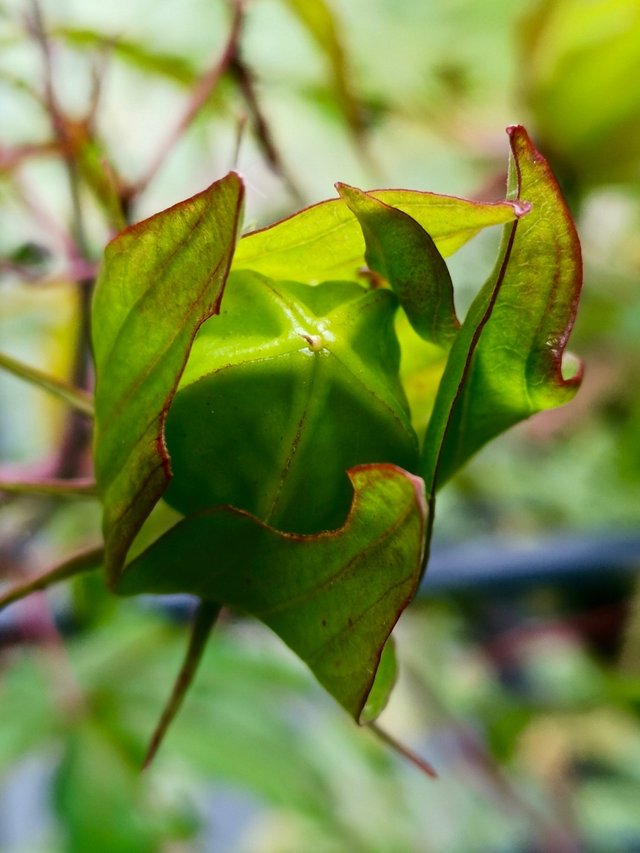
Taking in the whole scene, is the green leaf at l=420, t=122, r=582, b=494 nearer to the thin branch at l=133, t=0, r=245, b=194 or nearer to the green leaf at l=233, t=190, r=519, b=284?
the green leaf at l=233, t=190, r=519, b=284

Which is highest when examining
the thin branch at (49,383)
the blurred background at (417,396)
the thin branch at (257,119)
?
the thin branch at (257,119)

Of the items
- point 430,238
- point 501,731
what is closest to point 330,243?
point 430,238

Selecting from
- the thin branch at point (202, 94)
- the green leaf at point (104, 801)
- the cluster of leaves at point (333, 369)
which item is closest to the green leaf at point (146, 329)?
the cluster of leaves at point (333, 369)

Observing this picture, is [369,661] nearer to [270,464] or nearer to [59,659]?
[270,464]

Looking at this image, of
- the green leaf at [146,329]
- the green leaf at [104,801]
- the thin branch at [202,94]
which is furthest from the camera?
the green leaf at [104,801]

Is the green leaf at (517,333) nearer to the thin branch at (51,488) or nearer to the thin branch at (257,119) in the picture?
the thin branch at (51,488)

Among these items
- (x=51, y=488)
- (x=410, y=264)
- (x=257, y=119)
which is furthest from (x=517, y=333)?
(x=257, y=119)

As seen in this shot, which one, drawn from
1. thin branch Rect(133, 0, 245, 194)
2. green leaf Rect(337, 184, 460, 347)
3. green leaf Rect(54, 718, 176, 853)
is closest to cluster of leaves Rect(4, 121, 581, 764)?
green leaf Rect(337, 184, 460, 347)

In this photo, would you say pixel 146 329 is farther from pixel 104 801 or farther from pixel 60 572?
pixel 104 801
